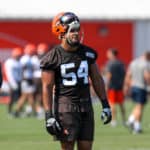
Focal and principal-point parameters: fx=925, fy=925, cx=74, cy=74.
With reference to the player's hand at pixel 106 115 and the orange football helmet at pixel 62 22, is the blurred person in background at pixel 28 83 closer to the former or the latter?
the player's hand at pixel 106 115

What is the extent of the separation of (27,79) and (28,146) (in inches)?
361

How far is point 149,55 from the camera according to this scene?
2142 cm

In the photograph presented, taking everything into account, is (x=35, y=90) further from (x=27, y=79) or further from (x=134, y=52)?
(x=134, y=52)

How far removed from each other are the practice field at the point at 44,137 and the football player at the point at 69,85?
5393mm

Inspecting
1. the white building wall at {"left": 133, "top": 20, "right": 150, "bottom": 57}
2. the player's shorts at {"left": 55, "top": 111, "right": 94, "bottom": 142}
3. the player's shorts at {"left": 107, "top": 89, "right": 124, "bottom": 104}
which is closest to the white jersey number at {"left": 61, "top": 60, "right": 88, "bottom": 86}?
the player's shorts at {"left": 55, "top": 111, "right": 94, "bottom": 142}

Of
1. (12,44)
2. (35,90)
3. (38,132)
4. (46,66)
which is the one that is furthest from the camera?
(12,44)

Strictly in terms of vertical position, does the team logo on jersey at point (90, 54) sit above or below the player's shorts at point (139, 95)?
above

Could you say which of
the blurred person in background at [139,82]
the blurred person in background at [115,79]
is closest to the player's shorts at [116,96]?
the blurred person in background at [115,79]

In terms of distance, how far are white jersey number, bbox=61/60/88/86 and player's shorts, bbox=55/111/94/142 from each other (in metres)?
0.40

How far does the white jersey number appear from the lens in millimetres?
11375

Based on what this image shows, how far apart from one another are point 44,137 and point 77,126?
8.03m
